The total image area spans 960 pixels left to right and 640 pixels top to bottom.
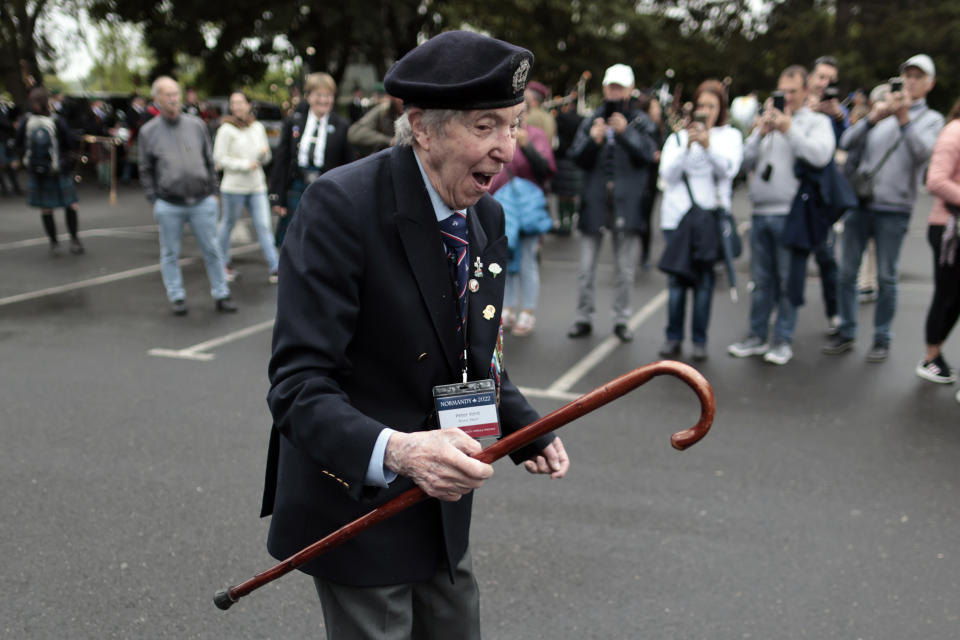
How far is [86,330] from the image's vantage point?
7.21 meters

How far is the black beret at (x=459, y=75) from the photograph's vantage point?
1701 millimetres

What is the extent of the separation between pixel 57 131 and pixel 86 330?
425 cm

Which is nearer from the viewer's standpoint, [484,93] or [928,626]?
[484,93]

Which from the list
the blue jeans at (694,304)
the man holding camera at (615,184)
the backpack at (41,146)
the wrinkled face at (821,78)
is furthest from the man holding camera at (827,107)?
the backpack at (41,146)

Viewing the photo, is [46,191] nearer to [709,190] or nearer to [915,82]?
[709,190]

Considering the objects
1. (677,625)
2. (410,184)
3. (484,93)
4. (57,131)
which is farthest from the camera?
(57,131)

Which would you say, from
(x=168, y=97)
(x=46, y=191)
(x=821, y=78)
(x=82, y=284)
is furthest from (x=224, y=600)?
(x=46, y=191)

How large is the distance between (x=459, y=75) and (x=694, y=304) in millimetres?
5138

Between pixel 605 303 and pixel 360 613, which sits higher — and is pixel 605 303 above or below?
below

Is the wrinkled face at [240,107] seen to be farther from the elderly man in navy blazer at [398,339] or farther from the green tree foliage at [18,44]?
the green tree foliage at [18,44]

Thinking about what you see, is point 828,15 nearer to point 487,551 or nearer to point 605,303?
point 605,303

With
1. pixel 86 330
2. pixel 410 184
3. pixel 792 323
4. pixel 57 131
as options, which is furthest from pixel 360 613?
pixel 57 131

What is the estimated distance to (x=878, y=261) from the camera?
651cm

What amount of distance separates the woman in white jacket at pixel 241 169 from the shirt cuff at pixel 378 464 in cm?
733
